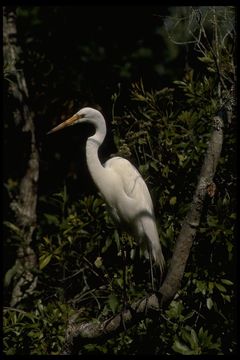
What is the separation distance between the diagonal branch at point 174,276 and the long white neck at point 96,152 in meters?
0.81

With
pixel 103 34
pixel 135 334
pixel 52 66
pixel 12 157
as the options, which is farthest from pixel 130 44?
pixel 135 334

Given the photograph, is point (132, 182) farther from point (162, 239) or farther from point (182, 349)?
point (182, 349)

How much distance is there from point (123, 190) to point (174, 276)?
0.97 m

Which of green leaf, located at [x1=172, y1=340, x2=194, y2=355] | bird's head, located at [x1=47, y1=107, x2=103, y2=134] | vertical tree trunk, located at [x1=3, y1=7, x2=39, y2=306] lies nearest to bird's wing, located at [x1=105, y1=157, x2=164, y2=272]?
bird's head, located at [x1=47, y1=107, x2=103, y2=134]

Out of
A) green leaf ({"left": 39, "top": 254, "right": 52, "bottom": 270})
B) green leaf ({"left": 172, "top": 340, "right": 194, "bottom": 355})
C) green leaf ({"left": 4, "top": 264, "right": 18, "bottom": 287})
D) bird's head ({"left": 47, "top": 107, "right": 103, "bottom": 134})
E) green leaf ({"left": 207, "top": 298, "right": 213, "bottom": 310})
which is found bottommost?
green leaf ({"left": 4, "top": 264, "right": 18, "bottom": 287})

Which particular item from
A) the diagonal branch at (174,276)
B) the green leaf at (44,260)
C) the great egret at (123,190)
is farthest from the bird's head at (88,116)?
the diagonal branch at (174,276)

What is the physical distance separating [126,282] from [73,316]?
0.95 feet

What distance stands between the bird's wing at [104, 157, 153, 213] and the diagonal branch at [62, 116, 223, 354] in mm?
692

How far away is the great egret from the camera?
341cm

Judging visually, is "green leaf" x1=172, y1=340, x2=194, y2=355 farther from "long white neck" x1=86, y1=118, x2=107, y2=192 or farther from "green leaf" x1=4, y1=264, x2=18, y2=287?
"green leaf" x1=4, y1=264, x2=18, y2=287

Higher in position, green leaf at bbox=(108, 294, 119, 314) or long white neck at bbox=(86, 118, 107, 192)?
long white neck at bbox=(86, 118, 107, 192)

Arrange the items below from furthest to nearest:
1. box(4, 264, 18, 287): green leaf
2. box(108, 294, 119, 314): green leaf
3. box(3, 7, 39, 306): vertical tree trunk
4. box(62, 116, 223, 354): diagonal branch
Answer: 1. box(3, 7, 39, 306): vertical tree trunk
2. box(4, 264, 18, 287): green leaf
3. box(108, 294, 119, 314): green leaf
4. box(62, 116, 223, 354): diagonal branch

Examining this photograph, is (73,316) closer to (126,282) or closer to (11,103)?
(126,282)

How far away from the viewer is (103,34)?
17.7ft
